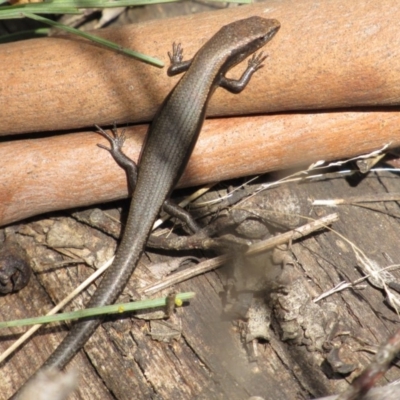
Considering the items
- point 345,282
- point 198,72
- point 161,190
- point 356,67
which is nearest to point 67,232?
point 161,190

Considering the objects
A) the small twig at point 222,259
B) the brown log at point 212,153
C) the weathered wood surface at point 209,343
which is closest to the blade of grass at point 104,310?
the weathered wood surface at point 209,343

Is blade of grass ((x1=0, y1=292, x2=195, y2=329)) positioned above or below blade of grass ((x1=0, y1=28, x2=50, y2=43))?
below

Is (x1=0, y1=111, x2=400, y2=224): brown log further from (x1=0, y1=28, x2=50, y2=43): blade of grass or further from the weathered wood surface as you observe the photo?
(x1=0, y1=28, x2=50, y2=43): blade of grass

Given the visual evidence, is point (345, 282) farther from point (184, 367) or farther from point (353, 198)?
point (184, 367)

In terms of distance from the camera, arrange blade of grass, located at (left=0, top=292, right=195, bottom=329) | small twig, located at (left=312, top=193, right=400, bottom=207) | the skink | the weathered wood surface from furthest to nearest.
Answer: small twig, located at (left=312, top=193, right=400, bottom=207)
the skink
the weathered wood surface
blade of grass, located at (left=0, top=292, right=195, bottom=329)

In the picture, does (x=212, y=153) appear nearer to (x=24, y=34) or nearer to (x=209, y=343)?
(x=209, y=343)

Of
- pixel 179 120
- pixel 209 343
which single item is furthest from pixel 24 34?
pixel 209 343

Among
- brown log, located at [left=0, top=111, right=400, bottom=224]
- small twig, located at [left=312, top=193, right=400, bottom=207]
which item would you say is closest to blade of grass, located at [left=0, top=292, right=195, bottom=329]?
brown log, located at [left=0, top=111, right=400, bottom=224]
